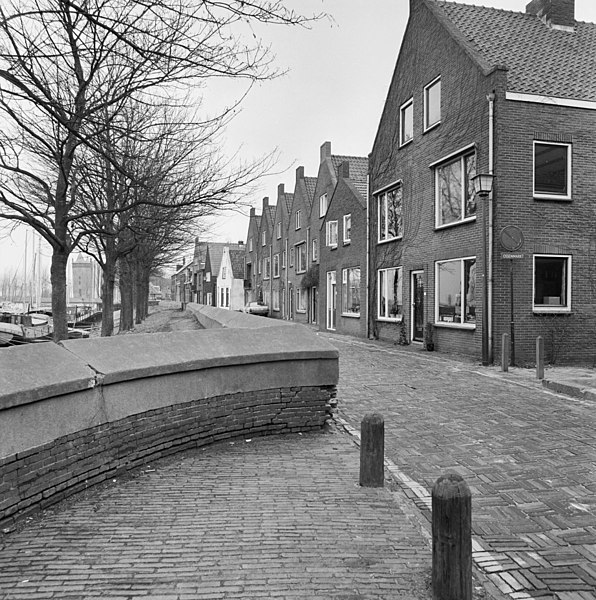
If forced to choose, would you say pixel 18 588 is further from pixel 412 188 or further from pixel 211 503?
pixel 412 188

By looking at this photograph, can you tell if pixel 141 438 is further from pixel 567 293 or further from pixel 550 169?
pixel 550 169

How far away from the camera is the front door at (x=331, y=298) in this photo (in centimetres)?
2695

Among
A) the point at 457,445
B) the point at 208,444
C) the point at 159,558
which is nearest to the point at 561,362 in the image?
the point at 457,445

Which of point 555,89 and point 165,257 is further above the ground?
point 555,89

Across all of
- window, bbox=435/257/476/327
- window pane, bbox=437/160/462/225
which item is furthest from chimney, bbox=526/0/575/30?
window, bbox=435/257/476/327

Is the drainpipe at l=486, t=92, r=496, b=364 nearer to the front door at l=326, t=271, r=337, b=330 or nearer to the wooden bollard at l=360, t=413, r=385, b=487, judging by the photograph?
the wooden bollard at l=360, t=413, r=385, b=487

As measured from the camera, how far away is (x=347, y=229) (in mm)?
24812

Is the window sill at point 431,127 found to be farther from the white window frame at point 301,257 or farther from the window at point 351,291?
the white window frame at point 301,257

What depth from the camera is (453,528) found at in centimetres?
300

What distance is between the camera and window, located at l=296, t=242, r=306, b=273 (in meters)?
37.7

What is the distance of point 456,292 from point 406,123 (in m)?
6.87

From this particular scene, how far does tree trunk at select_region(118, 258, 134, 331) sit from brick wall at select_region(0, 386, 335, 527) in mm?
19671

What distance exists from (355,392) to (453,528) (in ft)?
21.3

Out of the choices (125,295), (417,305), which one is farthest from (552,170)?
(125,295)
